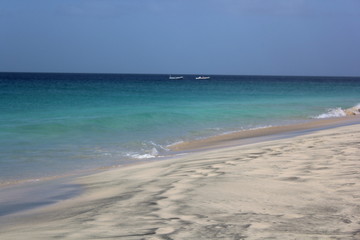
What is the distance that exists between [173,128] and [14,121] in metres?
6.76

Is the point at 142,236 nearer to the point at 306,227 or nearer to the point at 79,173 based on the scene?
the point at 306,227

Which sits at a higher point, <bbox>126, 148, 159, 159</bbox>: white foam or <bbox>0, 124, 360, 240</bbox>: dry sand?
<bbox>0, 124, 360, 240</bbox>: dry sand

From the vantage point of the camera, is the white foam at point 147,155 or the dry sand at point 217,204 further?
the white foam at point 147,155

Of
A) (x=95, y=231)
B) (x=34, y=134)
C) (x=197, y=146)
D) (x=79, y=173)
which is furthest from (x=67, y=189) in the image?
(x=34, y=134)

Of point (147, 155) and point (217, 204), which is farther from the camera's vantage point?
point (147, 155)

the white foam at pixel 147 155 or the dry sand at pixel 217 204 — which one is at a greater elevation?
the dry sand at pixel 217 204

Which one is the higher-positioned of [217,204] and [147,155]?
[217,204]

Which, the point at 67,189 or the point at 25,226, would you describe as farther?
the point at 67,189

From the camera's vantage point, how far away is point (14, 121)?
1909cm

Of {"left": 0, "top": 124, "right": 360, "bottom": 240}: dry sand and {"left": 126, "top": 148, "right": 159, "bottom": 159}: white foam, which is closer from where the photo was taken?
{"left": 0, "top": 124, "right": 360, "bottom": 240}: dry sand

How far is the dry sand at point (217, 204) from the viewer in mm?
3797

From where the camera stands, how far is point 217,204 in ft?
15.3

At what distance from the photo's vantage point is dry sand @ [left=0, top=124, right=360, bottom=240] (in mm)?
3797

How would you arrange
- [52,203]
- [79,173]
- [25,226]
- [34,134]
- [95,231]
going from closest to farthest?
1. [95,231]
2. [25,226]
3. [52,203]
4. [79,173]
5. [34,134]
